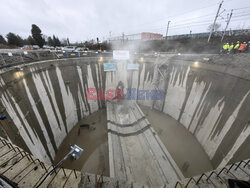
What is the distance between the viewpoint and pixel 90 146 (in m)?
7.46

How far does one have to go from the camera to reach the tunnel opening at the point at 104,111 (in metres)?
5.03

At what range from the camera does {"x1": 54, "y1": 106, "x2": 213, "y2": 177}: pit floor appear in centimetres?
626

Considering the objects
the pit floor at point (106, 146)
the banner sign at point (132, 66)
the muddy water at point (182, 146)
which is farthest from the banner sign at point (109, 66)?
the muddy water at point (182, 146)

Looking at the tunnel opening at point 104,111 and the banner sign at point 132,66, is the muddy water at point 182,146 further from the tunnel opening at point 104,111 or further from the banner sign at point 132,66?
the banner sign at point 132,66

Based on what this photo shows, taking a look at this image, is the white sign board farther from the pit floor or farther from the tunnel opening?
the pit floor

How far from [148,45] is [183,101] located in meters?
19.9

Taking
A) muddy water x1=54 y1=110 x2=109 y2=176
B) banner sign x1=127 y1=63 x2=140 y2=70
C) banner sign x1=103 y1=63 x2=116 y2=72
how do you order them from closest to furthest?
muddy water x1=54 y1=110 x2=109 y2=176, banner sign x1=103 y1=63 x2=116 y2=72, banner sign x1=127 y1=63 x2=140 y2=70

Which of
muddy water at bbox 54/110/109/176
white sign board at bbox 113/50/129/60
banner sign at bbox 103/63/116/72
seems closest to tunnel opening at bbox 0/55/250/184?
muddy water at bbox 54/110/109/176

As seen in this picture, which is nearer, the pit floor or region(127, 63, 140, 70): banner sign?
the pit floor

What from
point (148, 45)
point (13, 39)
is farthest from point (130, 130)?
point (13, 39)

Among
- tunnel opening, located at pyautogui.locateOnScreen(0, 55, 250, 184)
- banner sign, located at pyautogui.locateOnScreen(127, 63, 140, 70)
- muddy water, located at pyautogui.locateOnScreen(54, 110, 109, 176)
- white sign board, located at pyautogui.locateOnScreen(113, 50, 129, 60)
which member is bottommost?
muddy water, located at pyautogui.locateOnScreen(54, 110, 109, 176)

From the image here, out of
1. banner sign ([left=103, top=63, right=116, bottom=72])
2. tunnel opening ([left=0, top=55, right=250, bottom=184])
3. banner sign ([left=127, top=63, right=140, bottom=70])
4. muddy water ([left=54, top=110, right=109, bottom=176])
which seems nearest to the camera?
tunnel opening ([left=0, top=55, right=250, bottom=184])

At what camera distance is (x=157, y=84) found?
38.2ft

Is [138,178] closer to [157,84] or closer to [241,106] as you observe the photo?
[241,106]
